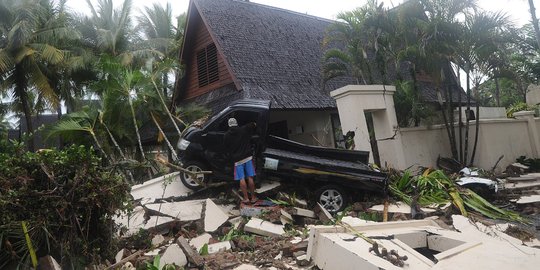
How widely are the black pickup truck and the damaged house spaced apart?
12.5 feet

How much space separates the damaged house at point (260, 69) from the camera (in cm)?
1234

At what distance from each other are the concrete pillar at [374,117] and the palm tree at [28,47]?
12.8m

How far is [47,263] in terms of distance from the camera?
3.91m

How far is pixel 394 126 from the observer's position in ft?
31.3

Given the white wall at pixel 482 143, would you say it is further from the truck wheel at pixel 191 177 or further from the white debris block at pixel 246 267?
the white debris block at pixel 246 267

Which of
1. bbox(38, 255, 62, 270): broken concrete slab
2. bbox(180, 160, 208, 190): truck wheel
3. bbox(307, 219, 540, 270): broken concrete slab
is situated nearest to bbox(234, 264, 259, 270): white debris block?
bbox(307, 219, 540, 270): broken concrete slab

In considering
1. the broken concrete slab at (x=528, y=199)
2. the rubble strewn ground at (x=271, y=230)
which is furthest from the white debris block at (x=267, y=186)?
the broken concrete slab at (x=528, y=199)

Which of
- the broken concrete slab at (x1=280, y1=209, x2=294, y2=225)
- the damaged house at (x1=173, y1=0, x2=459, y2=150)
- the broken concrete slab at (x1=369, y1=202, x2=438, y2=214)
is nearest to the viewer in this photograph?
the broken concrete slab at (x1=280, y1=209, x2=294, y2=225)

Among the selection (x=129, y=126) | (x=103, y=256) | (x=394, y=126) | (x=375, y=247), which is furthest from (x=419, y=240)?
(x=129, y=126)

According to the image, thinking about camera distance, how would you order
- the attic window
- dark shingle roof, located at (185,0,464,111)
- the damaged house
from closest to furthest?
dark shingle roof, located at (185,0,464,111) → the damaged house → the attic window

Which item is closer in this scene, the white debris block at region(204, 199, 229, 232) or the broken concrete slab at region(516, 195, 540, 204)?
the white debris block at region(204, 199, 229, 232)

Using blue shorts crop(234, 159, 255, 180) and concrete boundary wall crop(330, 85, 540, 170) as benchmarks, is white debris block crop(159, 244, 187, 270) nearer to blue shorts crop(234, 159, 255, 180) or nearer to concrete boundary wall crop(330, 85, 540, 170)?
blue shorts crop(234, 159, 255, 180)

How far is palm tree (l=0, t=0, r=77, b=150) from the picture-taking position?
15417 millimetres

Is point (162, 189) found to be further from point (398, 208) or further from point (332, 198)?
point (398, 208)
